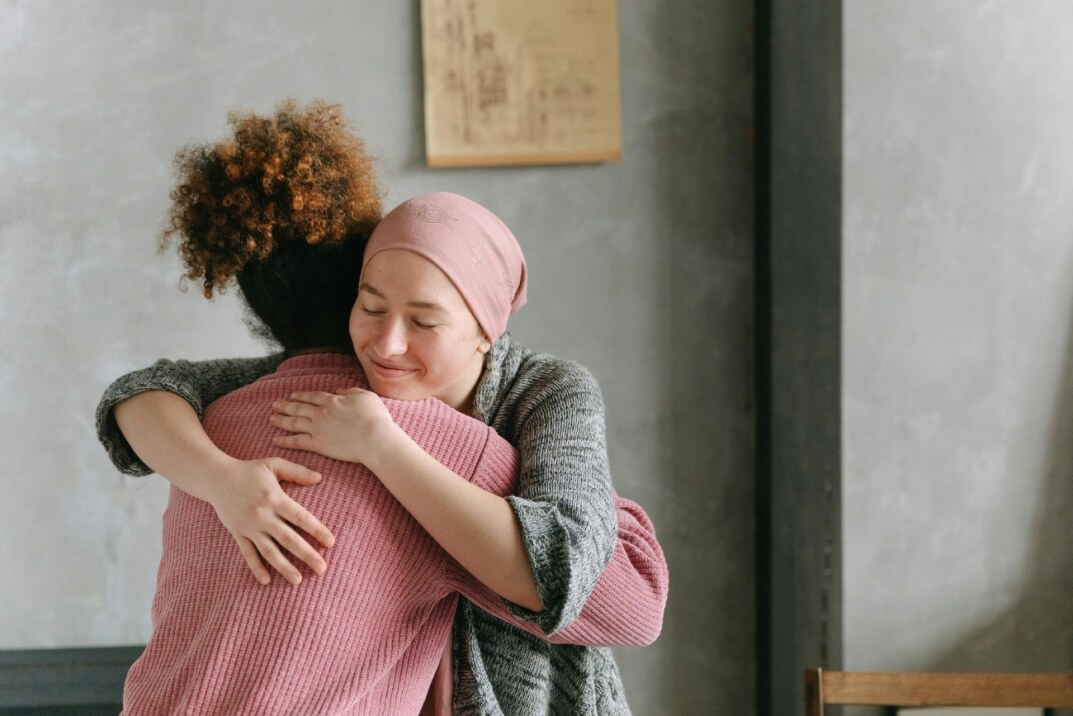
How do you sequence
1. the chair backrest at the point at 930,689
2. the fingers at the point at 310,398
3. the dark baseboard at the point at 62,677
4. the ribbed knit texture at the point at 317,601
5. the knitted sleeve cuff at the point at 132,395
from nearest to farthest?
the ribbed knit texture at the point at 317,601 < the fingers at the point at 310,398 < the knitted sleeve cuff at the point at 132,395 < the chair backrest at the point at 930,689 < the dark baseboard at the point at 62,677

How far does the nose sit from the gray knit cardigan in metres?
0.14

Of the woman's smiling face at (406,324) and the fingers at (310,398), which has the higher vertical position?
the woman's smiling face at (406,324)

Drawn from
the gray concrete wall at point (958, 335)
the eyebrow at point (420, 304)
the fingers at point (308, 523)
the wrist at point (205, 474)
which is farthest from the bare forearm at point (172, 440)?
the gray concrete wall at point (958, 335)

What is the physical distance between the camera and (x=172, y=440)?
100 cm

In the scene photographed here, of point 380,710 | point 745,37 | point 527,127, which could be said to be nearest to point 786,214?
point 745,37

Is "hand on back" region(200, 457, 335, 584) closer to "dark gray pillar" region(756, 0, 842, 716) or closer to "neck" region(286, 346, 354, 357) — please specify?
"neck" region(286, 346, 354, 357)

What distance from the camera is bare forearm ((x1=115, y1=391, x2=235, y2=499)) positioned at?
0.96 metres

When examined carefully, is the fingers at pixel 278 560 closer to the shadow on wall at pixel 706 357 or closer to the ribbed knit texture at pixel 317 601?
the ribbed knit texture at pixel 317 601

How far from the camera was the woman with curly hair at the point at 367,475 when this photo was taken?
88 cm

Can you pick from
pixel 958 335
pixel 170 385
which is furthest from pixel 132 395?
pixel 958 335

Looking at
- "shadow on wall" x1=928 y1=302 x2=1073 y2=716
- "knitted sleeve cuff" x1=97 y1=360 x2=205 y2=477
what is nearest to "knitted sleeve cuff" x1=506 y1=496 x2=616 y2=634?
"knitted sleeve cuff" x1=97 y1=360 x2=205 y2=477

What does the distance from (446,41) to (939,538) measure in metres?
1.55

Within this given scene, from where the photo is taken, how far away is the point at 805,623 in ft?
6.22

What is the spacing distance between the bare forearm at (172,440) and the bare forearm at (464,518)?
201mm
